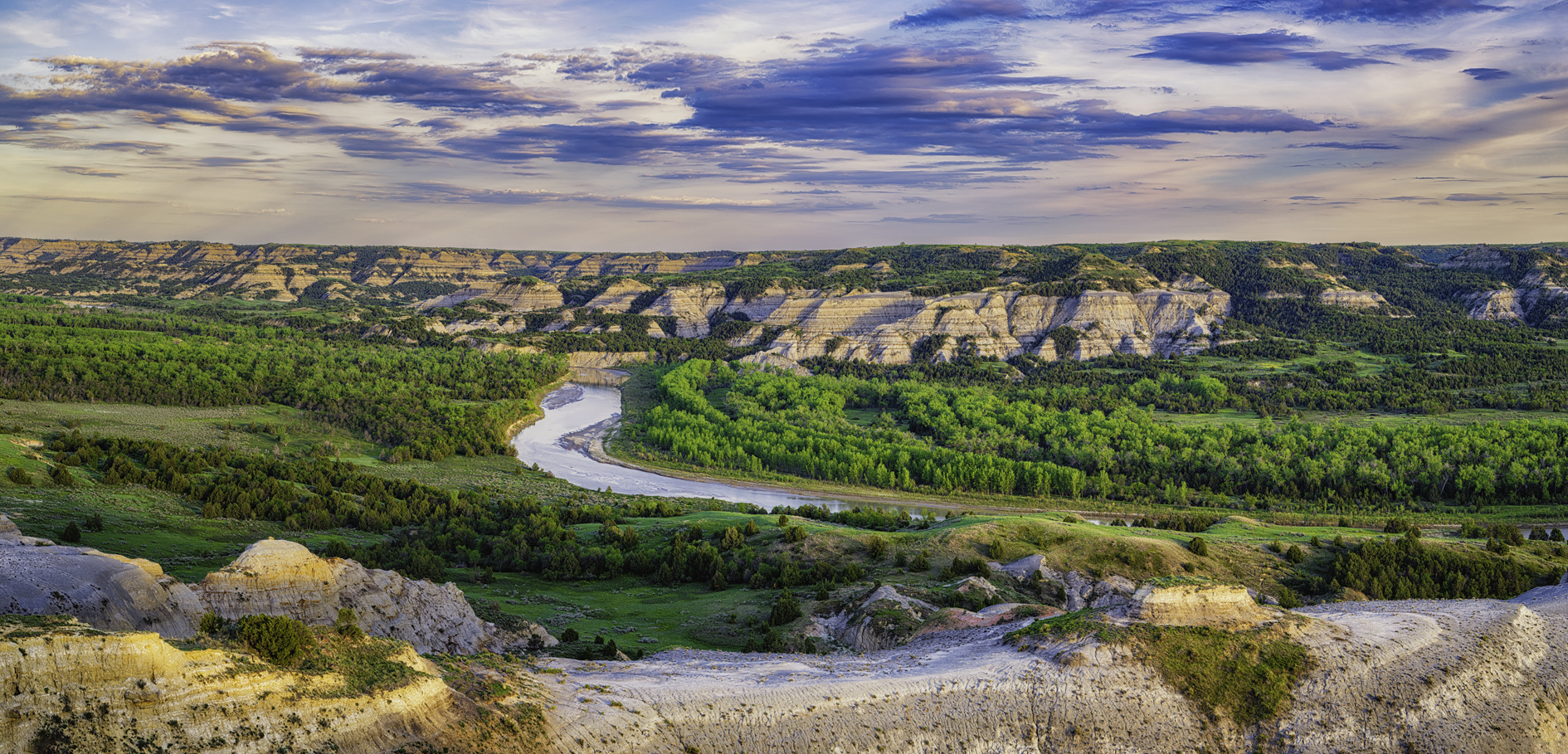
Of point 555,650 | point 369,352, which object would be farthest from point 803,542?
point 369,352

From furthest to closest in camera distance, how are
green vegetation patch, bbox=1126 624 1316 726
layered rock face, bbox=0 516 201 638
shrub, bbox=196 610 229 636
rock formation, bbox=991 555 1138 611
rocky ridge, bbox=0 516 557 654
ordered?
rock formation, bbox=991 555 1138 611, green vegetation patch, bbox=1126 624 1316 726, rocky ridge, bbox=0 516 557 654, layered rock face, bbox=0 516 201 638, shrub, bbox=196 610 229 636

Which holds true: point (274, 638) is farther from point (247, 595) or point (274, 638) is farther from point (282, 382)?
point (282, 382)

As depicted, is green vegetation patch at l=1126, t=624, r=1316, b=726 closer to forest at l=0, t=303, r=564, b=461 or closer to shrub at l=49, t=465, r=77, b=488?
shrub at l=49, t=465, r=77, b=488

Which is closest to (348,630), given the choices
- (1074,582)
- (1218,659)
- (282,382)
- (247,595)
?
(247,595)

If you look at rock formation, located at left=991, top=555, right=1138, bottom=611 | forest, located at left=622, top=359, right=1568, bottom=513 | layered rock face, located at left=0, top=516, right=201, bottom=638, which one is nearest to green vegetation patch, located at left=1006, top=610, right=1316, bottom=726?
rock formation, located at left=991, top=555, right=1138, bottom=611

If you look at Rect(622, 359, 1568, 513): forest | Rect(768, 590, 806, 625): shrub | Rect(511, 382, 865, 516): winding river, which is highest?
Rect(768, 590, 806, 625): shrub

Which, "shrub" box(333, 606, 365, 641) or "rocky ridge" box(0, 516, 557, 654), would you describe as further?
"rocky ridge" box(0, 516, 557, 654)

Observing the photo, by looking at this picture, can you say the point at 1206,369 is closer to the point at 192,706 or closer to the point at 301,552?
the point at 301,552

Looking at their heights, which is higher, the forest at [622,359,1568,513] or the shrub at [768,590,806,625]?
the shrub at [768,590,806,625]
